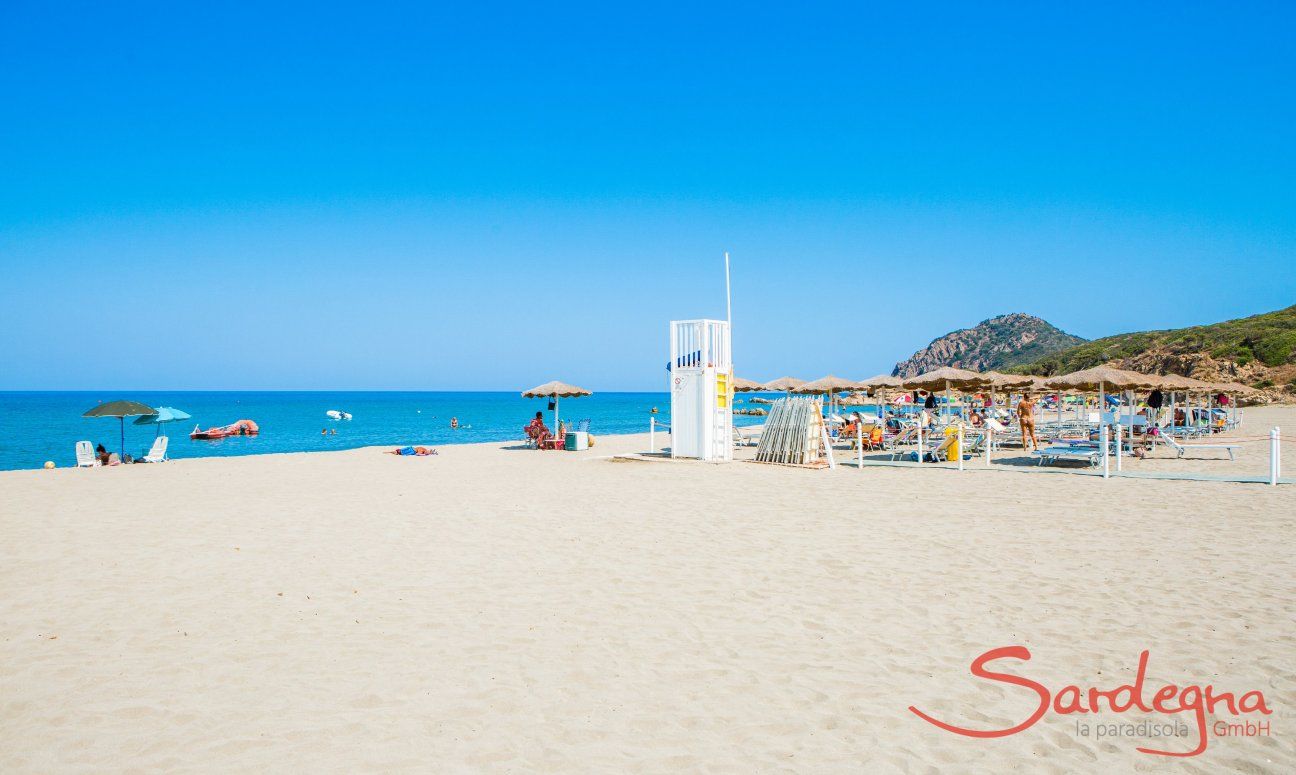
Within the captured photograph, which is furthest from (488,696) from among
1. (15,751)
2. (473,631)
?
(15,751)

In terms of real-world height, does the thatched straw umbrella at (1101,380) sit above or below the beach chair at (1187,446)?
above

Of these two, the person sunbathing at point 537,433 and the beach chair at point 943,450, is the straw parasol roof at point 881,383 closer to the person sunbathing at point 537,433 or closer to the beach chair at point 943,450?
the beach chair at point 943,450

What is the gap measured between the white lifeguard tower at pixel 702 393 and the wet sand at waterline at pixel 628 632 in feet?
21.3

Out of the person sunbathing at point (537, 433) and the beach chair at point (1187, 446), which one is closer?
the beach chair at point (1187, 446)

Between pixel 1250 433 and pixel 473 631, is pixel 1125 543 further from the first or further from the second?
pixel 1250 433

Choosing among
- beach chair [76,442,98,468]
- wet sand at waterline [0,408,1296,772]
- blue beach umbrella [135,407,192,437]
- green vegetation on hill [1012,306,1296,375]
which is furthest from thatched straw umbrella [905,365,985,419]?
green vegetation on hill [1012,306,1296,375]

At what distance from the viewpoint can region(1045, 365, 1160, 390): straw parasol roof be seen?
15.4 metres

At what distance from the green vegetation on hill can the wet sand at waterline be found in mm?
52047

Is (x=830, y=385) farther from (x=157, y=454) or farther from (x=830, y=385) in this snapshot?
(x=157, y=454)

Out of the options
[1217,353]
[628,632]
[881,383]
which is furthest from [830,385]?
[1217,353]

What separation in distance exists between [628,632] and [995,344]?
15334cm

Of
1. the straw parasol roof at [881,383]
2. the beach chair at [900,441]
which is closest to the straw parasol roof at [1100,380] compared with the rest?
the beach chair at [900,441]

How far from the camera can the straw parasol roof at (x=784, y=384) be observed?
77.1 ft

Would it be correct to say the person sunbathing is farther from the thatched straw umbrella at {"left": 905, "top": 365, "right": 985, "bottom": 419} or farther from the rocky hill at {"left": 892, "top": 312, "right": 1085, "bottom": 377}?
the rocky hill at {"left": 892, "top": 312, "right": 1085, "bottom": 377}
